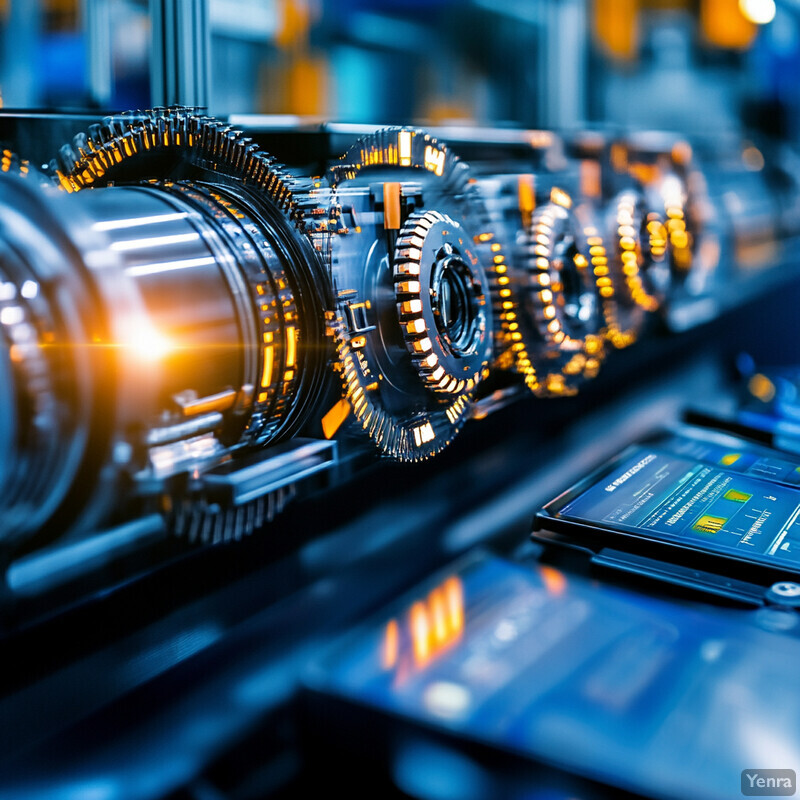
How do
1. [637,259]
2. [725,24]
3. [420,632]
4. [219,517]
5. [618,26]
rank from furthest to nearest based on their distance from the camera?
[725,24], [618,26], [637,259], [420,632], [219,517]

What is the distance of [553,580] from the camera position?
33.1 inches

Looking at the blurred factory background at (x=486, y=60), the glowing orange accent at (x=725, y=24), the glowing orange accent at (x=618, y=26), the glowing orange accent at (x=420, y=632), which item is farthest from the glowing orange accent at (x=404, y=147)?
the glowing orange accent at (x=725, y=24)

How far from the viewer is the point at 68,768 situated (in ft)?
2.00

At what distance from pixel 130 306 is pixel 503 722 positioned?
45 centimetres

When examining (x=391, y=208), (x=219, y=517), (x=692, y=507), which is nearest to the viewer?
(x=219, y=517)

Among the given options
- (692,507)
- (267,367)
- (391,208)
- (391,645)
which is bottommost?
(391,645)

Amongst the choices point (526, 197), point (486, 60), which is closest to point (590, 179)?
point (526, 197)

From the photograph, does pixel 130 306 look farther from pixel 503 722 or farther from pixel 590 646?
pixel 590 646

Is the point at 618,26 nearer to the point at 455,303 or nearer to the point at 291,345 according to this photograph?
the point at 455,303

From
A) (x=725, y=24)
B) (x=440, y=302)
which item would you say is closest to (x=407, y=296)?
(x=440, y=302)

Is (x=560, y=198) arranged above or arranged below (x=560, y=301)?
above

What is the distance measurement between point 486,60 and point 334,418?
1.63 metres

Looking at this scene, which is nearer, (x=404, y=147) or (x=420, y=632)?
(x=404, y=147)

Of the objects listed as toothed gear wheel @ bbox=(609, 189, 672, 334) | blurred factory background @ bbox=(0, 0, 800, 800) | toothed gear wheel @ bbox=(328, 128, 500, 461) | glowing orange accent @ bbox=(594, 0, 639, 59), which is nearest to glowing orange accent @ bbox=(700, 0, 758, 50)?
glowing orange accent @ bbox=(594, 0, 639, 59)
